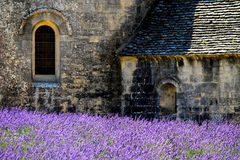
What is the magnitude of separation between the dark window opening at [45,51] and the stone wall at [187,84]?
6.67 ft

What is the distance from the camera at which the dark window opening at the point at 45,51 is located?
16.0m

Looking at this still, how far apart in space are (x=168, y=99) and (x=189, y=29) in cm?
203

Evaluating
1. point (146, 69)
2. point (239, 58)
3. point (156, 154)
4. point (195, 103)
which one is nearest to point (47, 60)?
point (146, 69)

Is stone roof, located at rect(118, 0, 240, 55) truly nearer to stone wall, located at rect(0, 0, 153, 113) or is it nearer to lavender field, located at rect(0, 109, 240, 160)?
stone wall, located at rect(0, 0, 153, 113)

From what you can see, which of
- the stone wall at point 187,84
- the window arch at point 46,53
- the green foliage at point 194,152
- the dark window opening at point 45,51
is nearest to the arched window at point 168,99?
the stone wall at point 187,84

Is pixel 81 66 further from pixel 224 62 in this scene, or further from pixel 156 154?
pixel 156 154

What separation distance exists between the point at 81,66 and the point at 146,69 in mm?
1824

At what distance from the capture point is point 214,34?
15.3 m

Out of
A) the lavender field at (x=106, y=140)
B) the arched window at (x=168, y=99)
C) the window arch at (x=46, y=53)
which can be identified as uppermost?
the window arch at (x=46, y=53)

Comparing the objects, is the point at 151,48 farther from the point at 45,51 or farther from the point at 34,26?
the point at 34,26

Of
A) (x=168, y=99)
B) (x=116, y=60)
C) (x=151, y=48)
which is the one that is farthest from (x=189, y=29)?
(x=116, y=60)

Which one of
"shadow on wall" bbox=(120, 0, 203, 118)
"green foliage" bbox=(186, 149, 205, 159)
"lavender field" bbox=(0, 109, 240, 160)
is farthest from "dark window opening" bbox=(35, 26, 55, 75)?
"green foliage" bbox=(186, 149, 205, 159)

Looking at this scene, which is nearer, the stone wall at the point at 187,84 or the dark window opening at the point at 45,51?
the stone wall at the point at 187,84

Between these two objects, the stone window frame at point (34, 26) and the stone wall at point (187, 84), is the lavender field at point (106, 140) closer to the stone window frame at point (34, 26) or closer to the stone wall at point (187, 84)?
the stone wall at point (187, 84)
